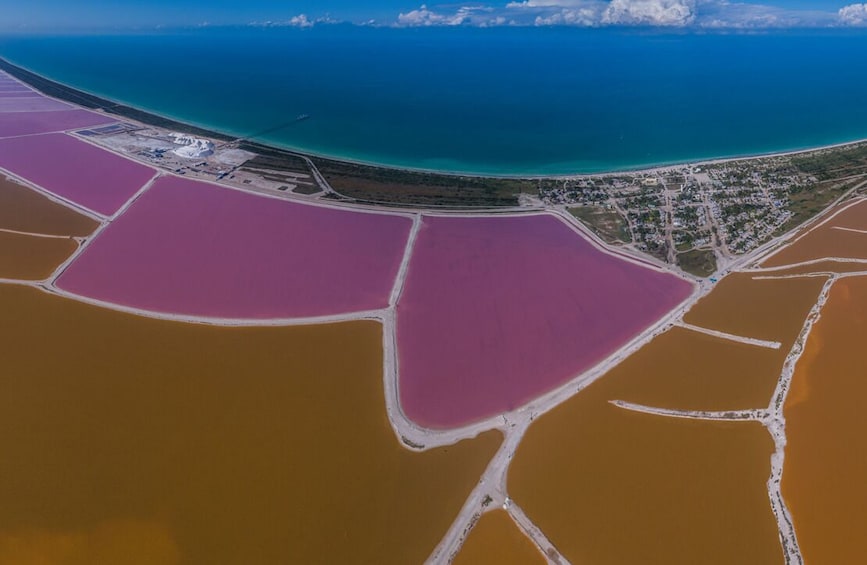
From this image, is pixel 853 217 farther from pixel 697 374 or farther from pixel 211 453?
pixel 211 453

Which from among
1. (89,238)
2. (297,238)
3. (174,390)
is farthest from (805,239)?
(89,238)

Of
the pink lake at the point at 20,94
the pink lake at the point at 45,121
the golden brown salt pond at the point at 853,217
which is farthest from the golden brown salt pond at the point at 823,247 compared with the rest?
the pink lake at the point at 20,94

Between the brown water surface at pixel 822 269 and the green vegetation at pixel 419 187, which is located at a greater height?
the green vegetation at pixel 419 187

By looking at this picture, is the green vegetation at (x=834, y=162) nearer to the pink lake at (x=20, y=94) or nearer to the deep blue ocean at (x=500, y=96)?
the deep blue ocean at (x=500, y=96)

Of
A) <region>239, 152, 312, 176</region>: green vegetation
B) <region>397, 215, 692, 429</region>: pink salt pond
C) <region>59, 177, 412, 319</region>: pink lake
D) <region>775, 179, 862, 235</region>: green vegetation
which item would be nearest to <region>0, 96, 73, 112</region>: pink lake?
<region>239, 152, 312, 176</region>: green vegetation

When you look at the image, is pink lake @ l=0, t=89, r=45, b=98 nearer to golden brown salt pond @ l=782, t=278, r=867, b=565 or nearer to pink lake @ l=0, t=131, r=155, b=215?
pink lake @ l=0, t=131, r=155, b=215

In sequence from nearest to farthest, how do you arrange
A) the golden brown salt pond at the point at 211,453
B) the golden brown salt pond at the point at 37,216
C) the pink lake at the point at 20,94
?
1. the golden brown salt pond at the point at 211,453
2. the golden brown salt pond at the point at 37,216
3. the pink lake at the point at 20,94
